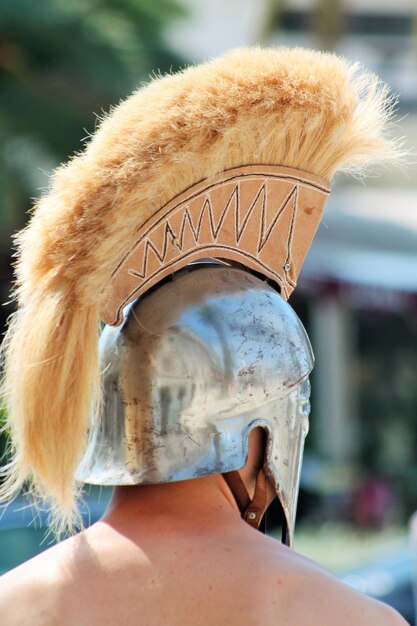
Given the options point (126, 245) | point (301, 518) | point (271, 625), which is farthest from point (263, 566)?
point (301, 518)

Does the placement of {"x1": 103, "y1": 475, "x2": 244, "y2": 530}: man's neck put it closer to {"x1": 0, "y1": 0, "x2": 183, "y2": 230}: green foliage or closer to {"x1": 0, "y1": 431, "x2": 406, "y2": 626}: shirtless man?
{"x1": 0, "y1": 431, "x2": 406, "y2": 626}: shirtless man

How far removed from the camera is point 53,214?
7.00 feet

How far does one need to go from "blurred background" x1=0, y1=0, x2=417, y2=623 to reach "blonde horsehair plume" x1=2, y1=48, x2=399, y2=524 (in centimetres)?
228

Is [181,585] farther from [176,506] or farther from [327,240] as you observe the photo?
[327,240]

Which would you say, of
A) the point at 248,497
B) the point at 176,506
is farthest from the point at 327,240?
the point at 176,506

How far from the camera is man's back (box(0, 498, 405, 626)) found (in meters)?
1.91

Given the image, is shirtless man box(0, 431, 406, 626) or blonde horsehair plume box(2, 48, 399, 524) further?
blonde horsehair plume box(2, 48, 399, 524)

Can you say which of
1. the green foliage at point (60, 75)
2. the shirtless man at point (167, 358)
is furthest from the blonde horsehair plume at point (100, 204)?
the green foliage at point (60, 75)

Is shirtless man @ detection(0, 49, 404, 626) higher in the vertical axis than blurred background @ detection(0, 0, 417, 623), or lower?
lower

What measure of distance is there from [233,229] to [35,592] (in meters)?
0.84

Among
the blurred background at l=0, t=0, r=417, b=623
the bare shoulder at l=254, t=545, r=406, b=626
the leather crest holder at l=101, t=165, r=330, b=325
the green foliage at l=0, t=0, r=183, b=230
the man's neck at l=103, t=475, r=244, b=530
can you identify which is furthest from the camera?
the green foliage at l=0, t=0, r=183, b=230

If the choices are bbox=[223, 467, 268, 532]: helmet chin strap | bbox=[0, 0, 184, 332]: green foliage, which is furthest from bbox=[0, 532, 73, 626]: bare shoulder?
bbox=[0, 0, 184, 332]: green foliage

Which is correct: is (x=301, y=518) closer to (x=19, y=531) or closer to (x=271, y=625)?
(x=19, y=531)

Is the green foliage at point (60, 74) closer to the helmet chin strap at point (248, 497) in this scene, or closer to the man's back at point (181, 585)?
the helmet chin strap at point (248, 497)
